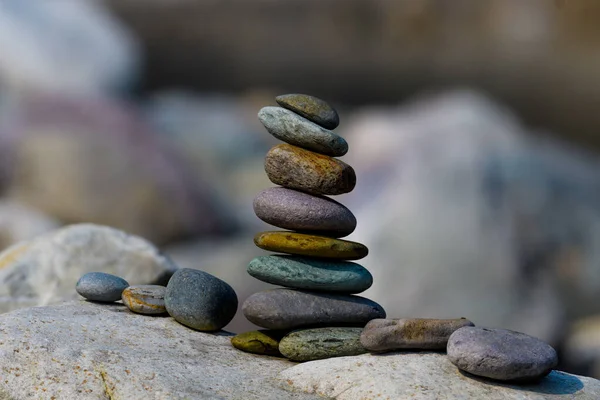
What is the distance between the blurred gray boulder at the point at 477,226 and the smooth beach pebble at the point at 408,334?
20.6 ft

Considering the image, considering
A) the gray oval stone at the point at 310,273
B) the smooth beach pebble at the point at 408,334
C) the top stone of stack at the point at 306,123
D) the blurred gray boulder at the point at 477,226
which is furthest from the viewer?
the blurred gray boulder at the point at 477,226

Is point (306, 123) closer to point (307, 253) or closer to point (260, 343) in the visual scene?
point (307, 253)

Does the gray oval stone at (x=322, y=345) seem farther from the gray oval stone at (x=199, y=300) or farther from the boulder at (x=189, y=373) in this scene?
the gray oval stone at (x=199, y=300)

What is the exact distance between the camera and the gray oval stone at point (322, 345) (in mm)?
5117

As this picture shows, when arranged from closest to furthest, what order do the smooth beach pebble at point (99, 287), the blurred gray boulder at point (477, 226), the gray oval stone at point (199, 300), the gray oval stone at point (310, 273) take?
the gray oval stone at point (310, 273), the gray oval stone at point (199, 300), the smooth beach pebble at point (99, 287), the blurred gray boulder at point (477, 226)

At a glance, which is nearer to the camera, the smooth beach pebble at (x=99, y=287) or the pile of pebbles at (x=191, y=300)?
the pile of pebbles at (x=191, y=300)

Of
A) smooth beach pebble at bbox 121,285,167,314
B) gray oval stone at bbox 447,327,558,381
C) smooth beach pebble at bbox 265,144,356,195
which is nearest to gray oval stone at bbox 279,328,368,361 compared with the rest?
gray oval stone at bbox 447,327,558,381

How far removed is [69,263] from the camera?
6.91m

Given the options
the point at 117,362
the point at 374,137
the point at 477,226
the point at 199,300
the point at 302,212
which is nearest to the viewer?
the point at 117,362

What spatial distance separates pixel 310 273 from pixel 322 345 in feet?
1.54

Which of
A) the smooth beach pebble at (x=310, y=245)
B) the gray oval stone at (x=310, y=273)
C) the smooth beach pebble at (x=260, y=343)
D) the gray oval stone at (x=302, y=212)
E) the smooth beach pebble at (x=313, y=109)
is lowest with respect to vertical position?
the smooth beach pebble at (x=260, y=343)

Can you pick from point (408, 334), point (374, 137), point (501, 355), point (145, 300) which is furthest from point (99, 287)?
point (374, 137)

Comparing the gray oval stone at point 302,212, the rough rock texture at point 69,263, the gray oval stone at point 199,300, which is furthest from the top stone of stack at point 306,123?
the rough rock texture at point 69,263

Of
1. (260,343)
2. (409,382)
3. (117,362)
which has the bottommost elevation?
(117,362)
